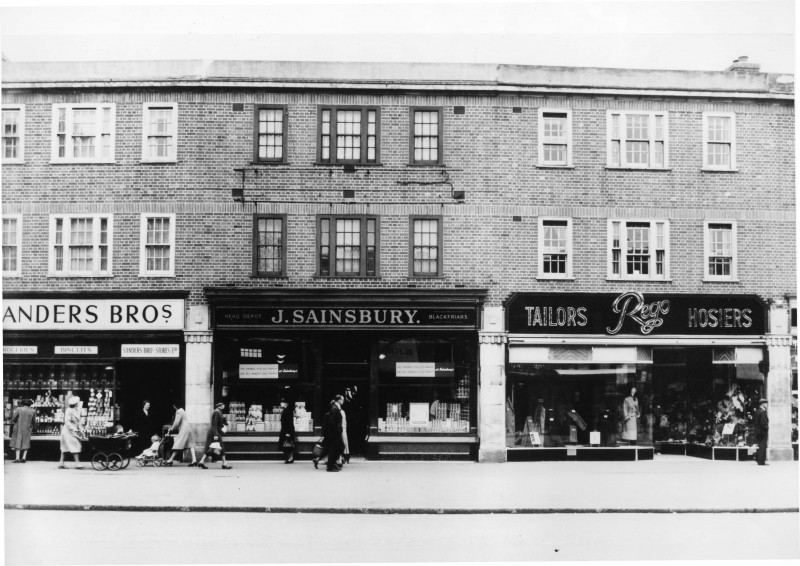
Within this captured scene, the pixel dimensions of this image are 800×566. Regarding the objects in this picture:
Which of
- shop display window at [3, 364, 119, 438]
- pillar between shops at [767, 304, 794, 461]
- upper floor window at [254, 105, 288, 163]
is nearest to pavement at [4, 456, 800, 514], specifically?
pillar between shops at [767, 304, 794, 461]

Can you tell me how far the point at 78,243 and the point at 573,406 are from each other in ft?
38.1

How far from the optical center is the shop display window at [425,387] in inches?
757

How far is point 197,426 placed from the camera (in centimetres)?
1839

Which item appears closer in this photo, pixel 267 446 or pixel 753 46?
pixel 753 46

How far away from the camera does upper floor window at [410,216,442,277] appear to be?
1850 cm

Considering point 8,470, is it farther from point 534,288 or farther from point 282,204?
point 534,288

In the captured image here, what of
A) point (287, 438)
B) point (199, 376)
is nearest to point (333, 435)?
point (287, 438)

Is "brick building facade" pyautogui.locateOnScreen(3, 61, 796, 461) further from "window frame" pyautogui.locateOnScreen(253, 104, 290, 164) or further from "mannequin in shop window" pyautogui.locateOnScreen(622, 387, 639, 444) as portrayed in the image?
"mannequin in shop window" pyautogui.locateOnScreen(622, 387, 639, 444)

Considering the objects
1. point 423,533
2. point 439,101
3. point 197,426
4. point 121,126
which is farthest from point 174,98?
point 423,533

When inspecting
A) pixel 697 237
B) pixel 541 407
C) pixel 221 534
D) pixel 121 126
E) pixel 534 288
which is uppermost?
pixel 121 126

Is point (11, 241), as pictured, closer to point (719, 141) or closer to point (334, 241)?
point (334, 241)

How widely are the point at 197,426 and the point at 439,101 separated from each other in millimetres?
9024

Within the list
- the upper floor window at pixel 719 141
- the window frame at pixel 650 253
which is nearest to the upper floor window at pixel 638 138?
the upper floor window at pixel 719 141

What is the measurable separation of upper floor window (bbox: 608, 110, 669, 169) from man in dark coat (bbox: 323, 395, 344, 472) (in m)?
8.17
